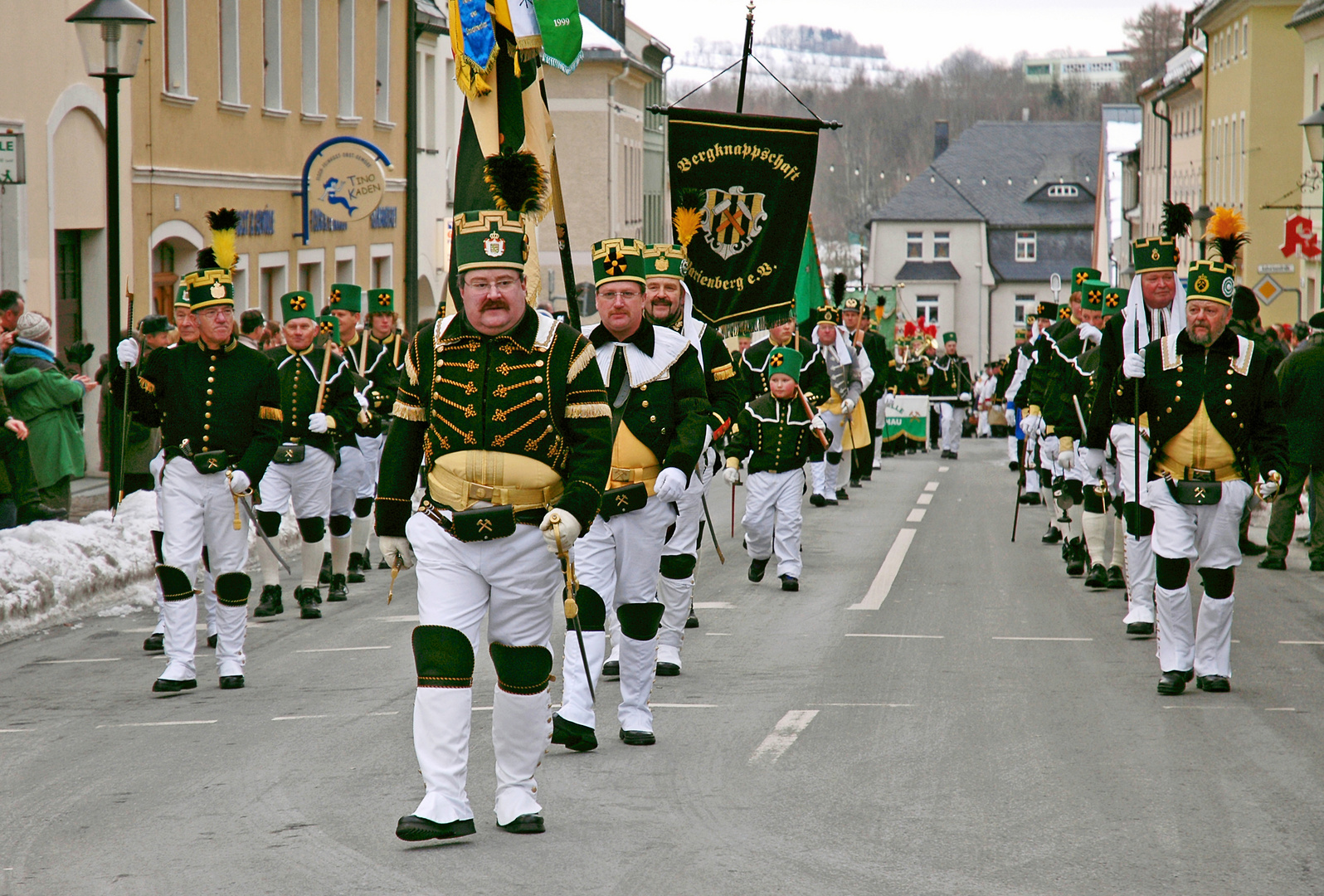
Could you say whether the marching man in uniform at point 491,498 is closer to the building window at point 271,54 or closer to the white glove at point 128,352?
the white glove at point 128,352

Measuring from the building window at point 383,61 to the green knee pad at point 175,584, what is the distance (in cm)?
2529

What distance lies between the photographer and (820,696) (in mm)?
9586

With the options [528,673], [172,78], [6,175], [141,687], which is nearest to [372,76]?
[172,78]

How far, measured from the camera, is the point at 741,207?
14.3 m

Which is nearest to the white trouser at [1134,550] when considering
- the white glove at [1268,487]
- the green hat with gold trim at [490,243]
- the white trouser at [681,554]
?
the white glove at [1268,487]

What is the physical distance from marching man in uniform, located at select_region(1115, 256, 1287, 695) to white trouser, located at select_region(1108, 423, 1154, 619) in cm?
138

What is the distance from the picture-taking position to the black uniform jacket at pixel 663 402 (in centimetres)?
873

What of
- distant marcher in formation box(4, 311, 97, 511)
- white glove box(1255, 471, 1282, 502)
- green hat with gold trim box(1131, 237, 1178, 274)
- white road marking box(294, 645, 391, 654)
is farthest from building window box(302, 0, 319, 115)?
white glove box(1255, 471, 1282, 502)

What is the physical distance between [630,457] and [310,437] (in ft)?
17.3

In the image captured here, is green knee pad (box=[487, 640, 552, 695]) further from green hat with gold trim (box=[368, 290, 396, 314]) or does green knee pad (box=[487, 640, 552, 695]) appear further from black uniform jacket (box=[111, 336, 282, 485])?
green hat with gold trim (box=[368, 290, 396, 314])

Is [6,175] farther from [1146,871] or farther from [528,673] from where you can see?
[1146,871]

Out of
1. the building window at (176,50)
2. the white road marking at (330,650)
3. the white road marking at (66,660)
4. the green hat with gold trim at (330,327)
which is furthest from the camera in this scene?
the building window at (176,50)

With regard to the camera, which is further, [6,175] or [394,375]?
[6,175]

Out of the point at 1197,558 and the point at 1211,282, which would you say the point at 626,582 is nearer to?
the point at 1197,558
